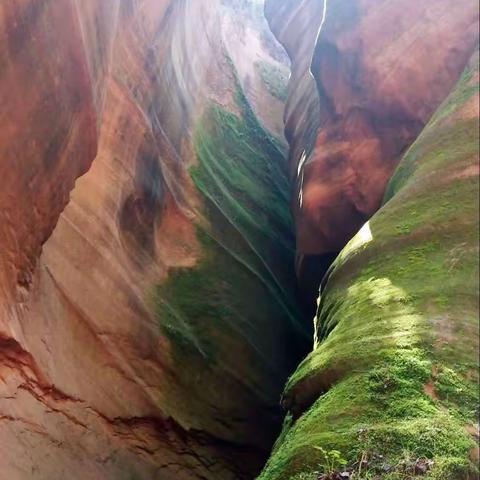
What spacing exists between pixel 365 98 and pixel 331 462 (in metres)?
9.41

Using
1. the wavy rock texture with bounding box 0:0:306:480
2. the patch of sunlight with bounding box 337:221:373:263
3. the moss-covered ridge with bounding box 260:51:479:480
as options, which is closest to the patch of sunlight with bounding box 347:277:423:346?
the moss-covered ridge with bounding box 260:51:479:480

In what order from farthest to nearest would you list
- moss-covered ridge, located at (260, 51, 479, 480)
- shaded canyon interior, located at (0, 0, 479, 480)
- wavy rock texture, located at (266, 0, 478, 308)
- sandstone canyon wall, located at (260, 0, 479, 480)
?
wavy rock texture, located at (266, 0, 478, 308) → shaded canyon interior, located at (0, 0, 479, 480) → sandstone canyon wall, located at (260, 0, 479, 480) → moss-covered ridge, located at (260, 51, 479, 480)

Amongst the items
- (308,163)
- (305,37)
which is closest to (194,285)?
(308,163)

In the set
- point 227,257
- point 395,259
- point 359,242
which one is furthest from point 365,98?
point 395,259

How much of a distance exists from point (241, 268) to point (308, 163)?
9.59 feet

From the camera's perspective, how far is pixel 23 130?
9398 mm

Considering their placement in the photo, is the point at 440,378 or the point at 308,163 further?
the point at 308,163

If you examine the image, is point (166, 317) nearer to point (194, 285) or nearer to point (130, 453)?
point (194, 285)

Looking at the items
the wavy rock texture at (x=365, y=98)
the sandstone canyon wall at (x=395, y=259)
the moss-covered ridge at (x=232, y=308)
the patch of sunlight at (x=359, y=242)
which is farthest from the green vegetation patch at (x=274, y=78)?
the patch of sunlight at (x=359, y=242)

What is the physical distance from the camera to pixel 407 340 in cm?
696

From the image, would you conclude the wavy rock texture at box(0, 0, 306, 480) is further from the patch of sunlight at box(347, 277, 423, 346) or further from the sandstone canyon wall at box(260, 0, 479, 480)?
the patch of sunlight at box(347, 277, 423, 346)

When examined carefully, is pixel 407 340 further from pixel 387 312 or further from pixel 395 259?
pixel 395 259

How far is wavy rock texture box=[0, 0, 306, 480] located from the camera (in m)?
9.76

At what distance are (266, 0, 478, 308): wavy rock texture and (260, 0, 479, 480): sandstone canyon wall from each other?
29 mm
